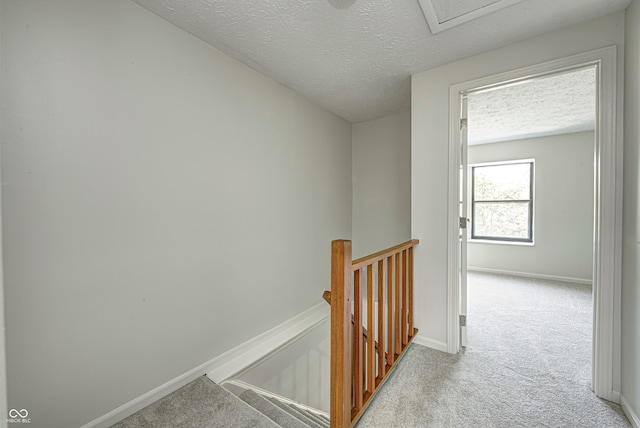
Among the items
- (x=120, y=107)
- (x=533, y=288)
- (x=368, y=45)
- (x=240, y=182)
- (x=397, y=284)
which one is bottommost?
(x=533, y=288)

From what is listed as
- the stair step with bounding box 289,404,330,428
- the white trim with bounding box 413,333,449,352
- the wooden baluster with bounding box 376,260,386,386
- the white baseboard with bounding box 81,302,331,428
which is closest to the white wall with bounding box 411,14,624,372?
the white trim with bounding box 413,333,449,352

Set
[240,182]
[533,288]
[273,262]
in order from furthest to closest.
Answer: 1. [533,288]
2. [273,262]
3. [240,182]

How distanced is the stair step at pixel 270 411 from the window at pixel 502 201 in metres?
4.45

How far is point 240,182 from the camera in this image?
2102mm

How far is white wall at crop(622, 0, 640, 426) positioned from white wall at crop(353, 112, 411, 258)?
1.75 meters

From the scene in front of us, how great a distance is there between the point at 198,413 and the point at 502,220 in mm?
5124

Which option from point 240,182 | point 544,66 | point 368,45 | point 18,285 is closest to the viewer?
point 18,285

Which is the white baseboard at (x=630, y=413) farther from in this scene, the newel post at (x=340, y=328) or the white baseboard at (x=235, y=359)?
the white baseboard at (x=235, y=359)

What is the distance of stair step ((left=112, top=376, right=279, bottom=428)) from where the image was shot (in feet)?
4.67

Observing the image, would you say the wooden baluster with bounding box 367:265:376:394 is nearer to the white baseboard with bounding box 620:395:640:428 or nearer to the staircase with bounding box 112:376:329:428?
the staircase with bounding box 112:376:329:428

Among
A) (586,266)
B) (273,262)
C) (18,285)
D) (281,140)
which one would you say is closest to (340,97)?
(281,140)

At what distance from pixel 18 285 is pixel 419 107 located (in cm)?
272

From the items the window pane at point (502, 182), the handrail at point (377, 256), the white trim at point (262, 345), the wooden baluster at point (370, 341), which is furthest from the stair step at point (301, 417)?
the window pane at point (502, 182)

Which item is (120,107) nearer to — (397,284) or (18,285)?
(18,285)
